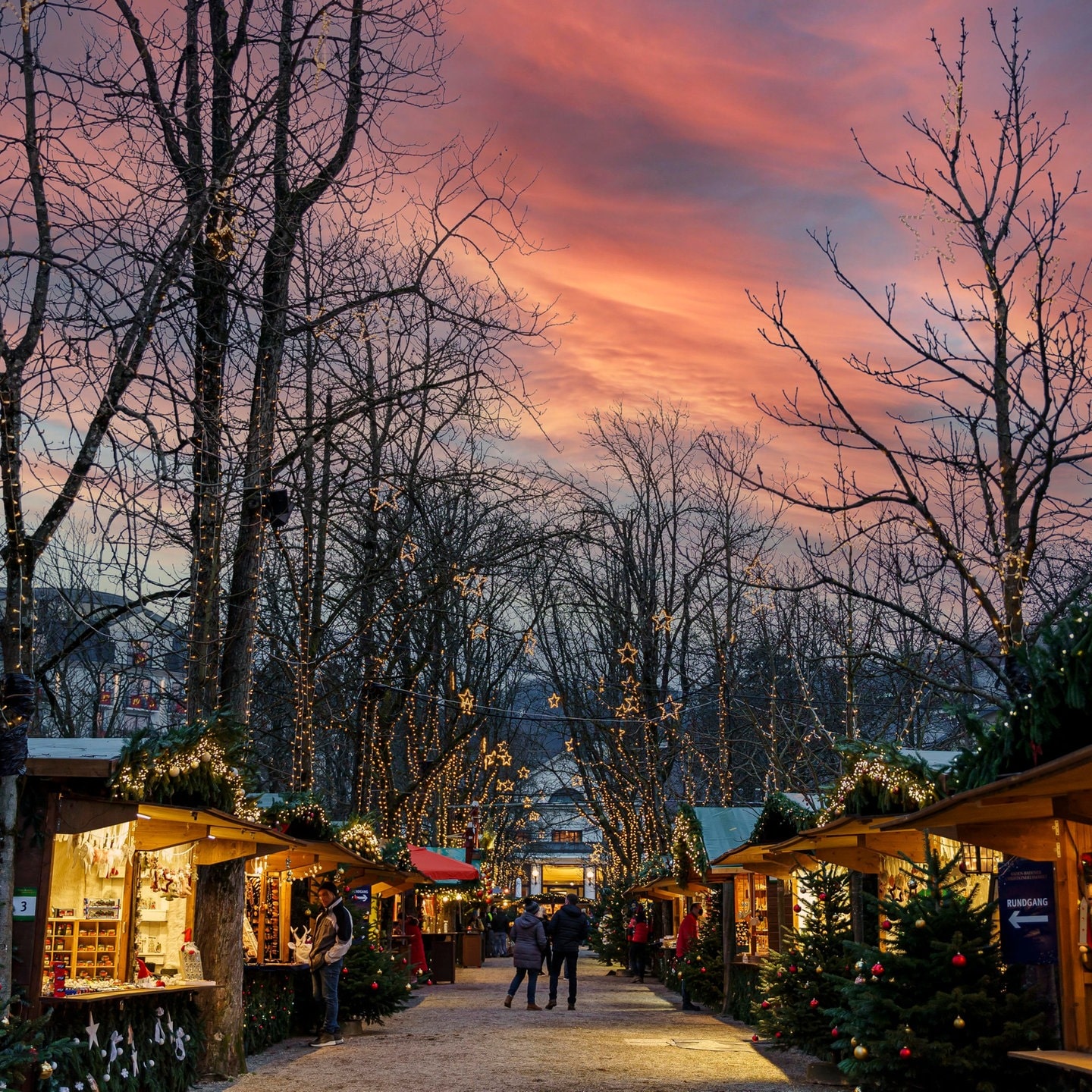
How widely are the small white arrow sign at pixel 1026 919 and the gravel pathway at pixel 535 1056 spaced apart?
3.46 metres

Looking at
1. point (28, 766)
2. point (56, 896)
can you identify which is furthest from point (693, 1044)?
point (28, 766)

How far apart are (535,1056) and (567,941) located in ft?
27.8

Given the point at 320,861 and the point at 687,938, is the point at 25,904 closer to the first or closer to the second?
the point at 320,861

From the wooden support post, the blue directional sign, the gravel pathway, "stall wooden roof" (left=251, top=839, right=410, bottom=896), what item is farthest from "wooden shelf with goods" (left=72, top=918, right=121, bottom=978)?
the wooden support post

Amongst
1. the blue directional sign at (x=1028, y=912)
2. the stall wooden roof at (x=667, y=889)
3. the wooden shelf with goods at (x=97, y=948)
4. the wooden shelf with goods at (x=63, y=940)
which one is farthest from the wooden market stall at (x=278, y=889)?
the stall wooden roof at (x=667, y=889)

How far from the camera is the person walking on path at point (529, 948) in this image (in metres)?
21.0

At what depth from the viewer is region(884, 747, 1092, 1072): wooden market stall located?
7.74 meters

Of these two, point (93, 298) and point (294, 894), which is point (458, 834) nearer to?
point (294, 894)

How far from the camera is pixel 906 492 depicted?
35.4 ft

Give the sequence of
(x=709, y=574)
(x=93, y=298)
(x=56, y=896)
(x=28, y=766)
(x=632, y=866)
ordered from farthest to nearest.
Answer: (x=632, y=866), (x=709, y=574), (x=56, y=896), (x=28, y=766), (x=93, y=298)

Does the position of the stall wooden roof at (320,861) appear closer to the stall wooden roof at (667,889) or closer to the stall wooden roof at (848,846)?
the stall wooden roof at (848,846)

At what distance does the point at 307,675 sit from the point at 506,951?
127 feet

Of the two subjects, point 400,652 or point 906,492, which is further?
point 400,652

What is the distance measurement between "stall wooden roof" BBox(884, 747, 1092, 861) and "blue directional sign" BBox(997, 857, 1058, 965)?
363 millimetres
